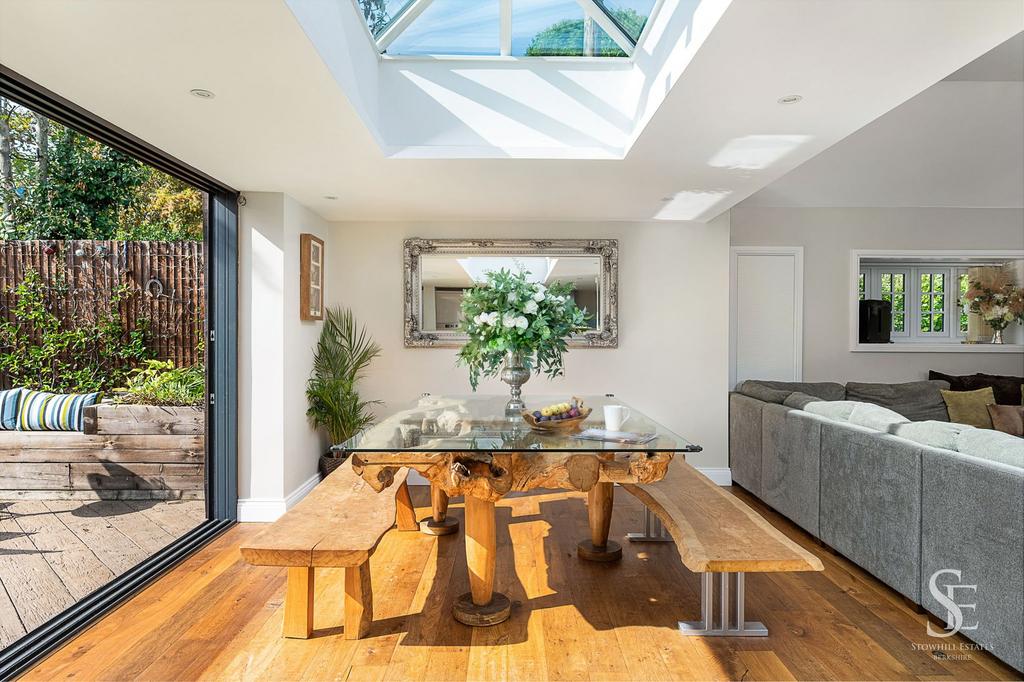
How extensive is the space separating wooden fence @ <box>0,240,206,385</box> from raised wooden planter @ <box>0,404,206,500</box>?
563 millimetres

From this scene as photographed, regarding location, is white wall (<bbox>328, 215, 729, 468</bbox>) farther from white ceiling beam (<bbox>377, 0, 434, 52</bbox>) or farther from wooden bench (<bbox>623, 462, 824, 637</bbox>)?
wooden bench (<bbox>623, 462, 824, 637</bbox>)

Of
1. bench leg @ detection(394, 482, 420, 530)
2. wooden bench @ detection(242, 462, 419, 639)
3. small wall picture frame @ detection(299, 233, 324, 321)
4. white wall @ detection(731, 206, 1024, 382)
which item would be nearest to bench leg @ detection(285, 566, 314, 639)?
wooden bench @ detection(242, 462, 419, 639)

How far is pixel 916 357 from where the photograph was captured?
5.59m

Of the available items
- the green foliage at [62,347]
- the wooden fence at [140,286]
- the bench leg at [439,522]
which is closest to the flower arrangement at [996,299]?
the bench leg at [439,522]

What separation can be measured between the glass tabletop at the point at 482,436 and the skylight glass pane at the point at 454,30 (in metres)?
1.96

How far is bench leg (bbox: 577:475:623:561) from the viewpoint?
329 cm

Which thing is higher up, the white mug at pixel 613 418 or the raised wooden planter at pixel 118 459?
A: the white mug at pixel 613 418

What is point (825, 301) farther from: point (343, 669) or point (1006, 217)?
point (343, 669)

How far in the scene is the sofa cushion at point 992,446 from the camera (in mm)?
2225

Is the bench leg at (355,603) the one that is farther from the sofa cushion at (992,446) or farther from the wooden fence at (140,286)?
the wooden fence at (140,286)

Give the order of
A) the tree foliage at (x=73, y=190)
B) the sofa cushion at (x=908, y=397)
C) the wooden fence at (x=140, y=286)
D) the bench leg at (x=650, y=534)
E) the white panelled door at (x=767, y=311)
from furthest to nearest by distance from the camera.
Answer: the white panelled door at (x=767, y=311) → the sofa cushion at (x=908, y=397) → the wooden fence at (x=140, y=286) → the bench leg at (x=650, y=534) → the tree foliage at (x=73, y=190)

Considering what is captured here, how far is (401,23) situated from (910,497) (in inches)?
129

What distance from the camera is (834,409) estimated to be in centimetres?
345

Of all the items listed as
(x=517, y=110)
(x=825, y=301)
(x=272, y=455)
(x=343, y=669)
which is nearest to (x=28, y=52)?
(x=517, y=110)
